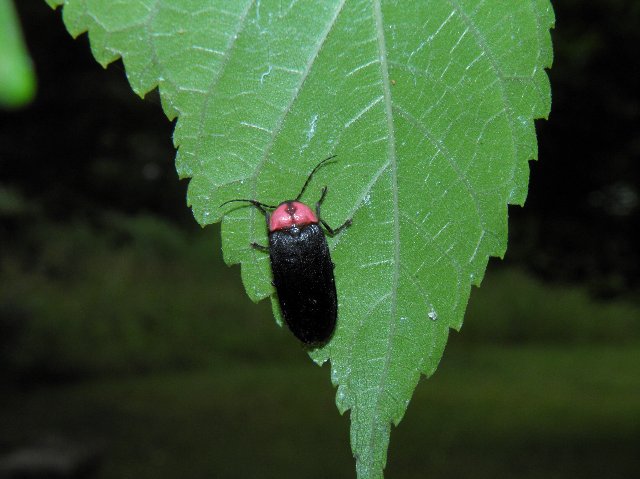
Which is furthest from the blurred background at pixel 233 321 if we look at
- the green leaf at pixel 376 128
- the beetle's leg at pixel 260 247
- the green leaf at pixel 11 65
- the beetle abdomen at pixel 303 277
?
the green leaf at pixel 11 65

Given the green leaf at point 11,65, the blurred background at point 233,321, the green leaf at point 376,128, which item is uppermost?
the green leaf at point 11,65

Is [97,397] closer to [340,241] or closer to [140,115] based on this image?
[140,115]

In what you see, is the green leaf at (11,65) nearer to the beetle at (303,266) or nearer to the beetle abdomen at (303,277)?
the beetle at (303,266)

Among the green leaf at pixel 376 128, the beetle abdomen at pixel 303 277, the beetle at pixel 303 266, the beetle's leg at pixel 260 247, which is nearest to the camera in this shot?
the green leaf at pixel 376 128

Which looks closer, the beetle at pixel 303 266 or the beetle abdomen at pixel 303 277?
the beetle at pixel 303 266

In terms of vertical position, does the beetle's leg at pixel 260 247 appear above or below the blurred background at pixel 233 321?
above

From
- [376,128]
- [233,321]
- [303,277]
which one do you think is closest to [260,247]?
[376,128]
